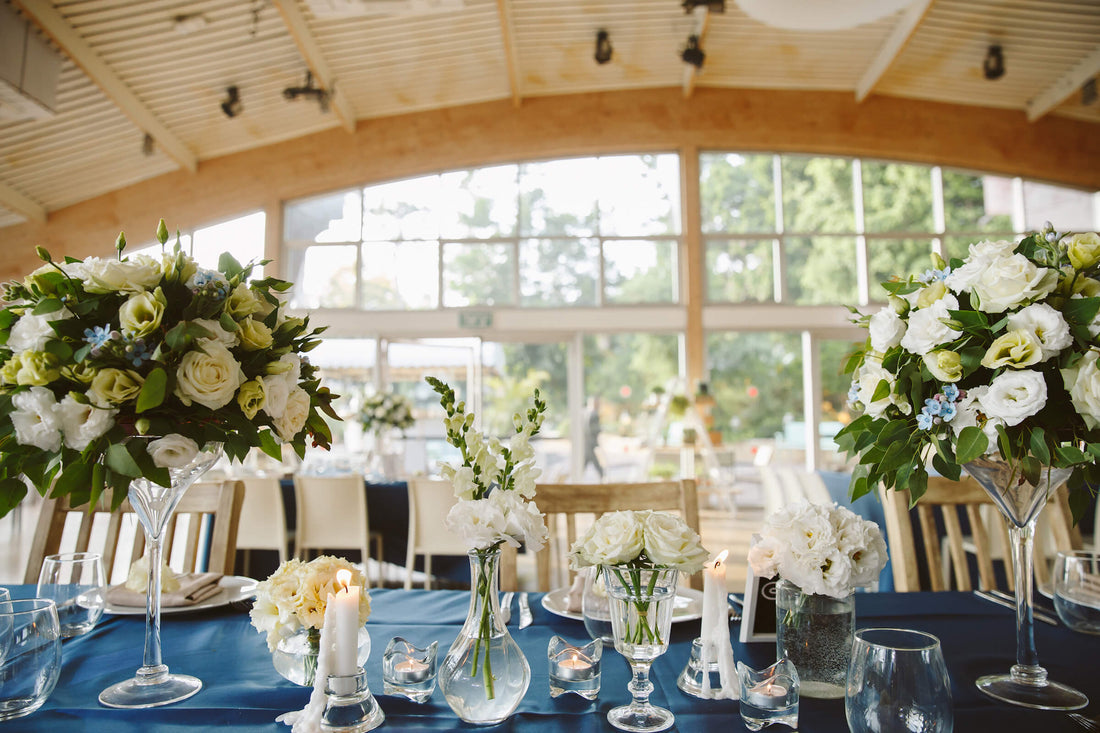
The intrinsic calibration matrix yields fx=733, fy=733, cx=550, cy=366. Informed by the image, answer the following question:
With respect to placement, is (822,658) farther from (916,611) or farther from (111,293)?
(111,293)

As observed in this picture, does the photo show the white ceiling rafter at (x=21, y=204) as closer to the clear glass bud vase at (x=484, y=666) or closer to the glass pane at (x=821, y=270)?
the glass pane at (x=821, y=270)

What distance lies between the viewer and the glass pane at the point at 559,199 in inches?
350

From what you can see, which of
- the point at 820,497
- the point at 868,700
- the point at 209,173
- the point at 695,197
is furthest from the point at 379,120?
the point at 868,700

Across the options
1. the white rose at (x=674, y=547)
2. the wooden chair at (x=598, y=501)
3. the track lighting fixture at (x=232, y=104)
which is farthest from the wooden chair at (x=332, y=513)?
the track lighting fixture at (x=232, y=104)

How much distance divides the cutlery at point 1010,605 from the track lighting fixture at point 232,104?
766cm

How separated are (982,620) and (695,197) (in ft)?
25.4

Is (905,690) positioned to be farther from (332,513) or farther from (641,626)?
(332,513)

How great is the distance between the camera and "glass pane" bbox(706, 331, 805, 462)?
8602 mm

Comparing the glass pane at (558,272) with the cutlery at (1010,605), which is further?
the glass pane at (558,272)

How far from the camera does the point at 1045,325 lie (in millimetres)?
1062

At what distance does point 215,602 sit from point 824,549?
1.24 metres

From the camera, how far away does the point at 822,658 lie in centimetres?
114

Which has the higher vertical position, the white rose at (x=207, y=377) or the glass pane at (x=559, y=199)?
the glass pane at (x=559, y=199)

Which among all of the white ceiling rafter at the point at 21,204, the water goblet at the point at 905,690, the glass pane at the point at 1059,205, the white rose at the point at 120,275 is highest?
the glass pane at the point at 1059,205
